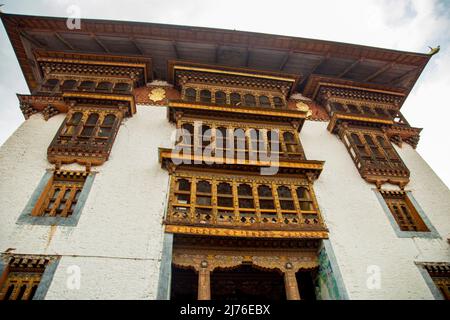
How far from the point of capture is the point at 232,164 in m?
9.28

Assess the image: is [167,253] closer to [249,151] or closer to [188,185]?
[188,185]

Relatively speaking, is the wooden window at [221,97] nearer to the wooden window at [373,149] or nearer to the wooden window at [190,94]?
the wooden window at [190,94]

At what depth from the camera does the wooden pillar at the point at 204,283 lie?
6977 mm

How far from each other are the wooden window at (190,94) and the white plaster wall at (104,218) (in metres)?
2.53

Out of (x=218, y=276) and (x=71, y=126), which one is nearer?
(x=218, y=276)

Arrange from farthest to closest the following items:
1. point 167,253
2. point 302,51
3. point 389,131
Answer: point 302,51 → point 389,131 → point 167,253

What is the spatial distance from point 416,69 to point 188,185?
1340 centimetres

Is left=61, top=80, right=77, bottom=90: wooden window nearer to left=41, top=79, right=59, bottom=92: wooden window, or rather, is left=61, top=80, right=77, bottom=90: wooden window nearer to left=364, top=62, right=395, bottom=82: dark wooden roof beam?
left=41, top=79, right=59, bottom=92: wooden window

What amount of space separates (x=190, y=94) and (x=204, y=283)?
8.05 meters

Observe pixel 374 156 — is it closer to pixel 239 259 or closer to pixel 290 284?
pixel 290 284

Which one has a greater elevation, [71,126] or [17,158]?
[71,126]

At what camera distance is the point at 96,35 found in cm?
1298
